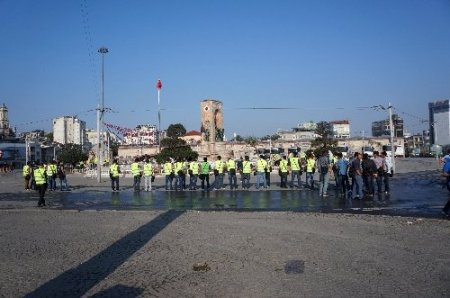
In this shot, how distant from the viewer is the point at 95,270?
6637 millimetres

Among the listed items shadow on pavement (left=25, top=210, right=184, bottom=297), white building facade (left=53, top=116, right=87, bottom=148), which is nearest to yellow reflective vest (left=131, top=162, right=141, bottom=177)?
shadow on pavement (left=25, top=210, right=184, bottom=297)

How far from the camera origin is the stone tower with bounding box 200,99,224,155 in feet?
229

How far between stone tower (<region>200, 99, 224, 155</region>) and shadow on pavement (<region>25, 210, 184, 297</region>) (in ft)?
194

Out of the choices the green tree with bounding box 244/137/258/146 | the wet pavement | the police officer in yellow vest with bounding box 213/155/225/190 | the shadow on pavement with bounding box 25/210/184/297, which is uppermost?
the green tree with bounding box 244/137/258/146

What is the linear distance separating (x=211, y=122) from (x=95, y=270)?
214ft

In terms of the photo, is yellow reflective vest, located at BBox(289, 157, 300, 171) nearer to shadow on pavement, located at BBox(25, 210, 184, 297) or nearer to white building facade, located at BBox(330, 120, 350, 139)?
shadow on pavement, located at BBox(25, 210, 184, 297)

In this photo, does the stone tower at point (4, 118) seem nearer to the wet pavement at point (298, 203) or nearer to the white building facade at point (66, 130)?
the white building facade at point (66, 130)

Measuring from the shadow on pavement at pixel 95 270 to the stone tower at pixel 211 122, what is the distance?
194ft

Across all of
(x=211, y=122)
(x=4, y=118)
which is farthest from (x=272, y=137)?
(x=4, y=118)

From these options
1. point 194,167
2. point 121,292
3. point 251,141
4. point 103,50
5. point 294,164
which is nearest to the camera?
point 121,292

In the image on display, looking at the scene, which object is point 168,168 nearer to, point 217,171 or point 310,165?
point 217,171

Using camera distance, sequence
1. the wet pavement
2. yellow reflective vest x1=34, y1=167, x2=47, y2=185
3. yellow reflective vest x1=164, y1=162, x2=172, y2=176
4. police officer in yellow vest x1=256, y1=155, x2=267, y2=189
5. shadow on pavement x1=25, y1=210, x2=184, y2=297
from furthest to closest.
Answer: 1. yellow reflective vest x1=164, y1=162, x2=172, y2=176
2. police officer in yellow vest x1=256, y1=155, x2=267, y2=189
3. yellow reflective vest x1=34, y1=167, x2=47, y2=185
4. the wet pavement
5. shadow on pavement x1=25, y1=210, x2=184, y2=297

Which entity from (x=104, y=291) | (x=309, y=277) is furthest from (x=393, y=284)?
(x=104, y=291)

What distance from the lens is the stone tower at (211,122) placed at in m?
69.8
